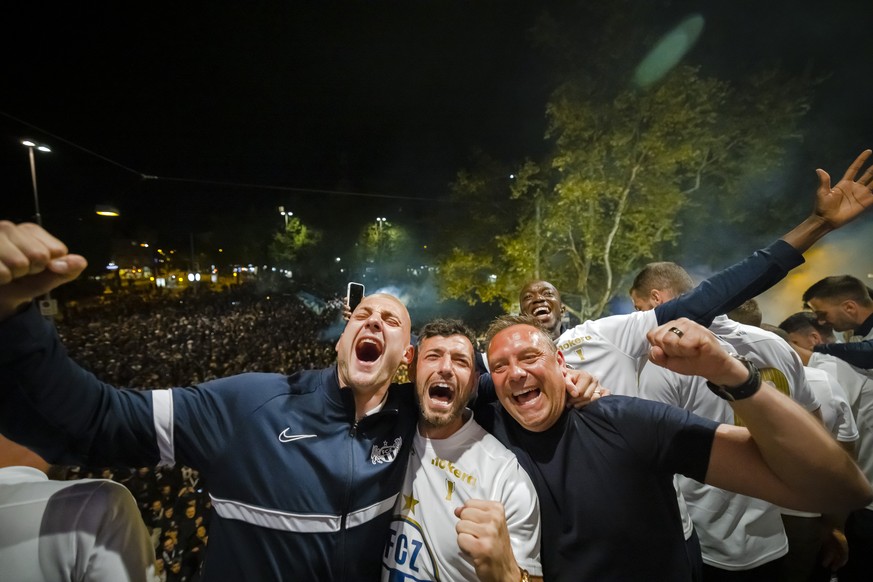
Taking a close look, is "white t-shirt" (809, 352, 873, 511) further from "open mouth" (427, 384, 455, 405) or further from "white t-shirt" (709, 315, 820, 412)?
"open mouth" (427, 384, 455, 405)

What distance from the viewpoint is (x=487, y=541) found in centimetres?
169

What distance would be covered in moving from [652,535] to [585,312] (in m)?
13.2

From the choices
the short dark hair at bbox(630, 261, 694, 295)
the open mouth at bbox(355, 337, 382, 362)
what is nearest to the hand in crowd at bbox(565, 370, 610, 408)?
the open mouth at bbox(355, 337, 382, 362)

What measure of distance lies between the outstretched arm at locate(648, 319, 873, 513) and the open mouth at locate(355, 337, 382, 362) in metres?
1.64

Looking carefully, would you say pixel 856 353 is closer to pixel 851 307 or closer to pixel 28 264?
pixel 851 307

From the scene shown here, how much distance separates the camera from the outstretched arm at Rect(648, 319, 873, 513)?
65.0 inches

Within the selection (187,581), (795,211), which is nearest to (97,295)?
(187,581)

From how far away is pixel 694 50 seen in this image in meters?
11.3

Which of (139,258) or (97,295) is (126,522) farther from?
(139,258)

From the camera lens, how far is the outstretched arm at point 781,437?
1651 mm

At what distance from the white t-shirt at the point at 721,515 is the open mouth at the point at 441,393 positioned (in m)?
2.02

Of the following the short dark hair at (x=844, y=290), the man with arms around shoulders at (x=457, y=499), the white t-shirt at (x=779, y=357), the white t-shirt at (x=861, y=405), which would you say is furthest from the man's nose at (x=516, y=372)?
the short dark hair at (x=844, y=290)

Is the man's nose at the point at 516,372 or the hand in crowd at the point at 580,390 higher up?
the man's nose at the point at 516,372

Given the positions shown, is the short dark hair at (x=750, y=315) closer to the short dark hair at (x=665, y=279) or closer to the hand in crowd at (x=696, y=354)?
the short dark hair at (x=665, y=279)
